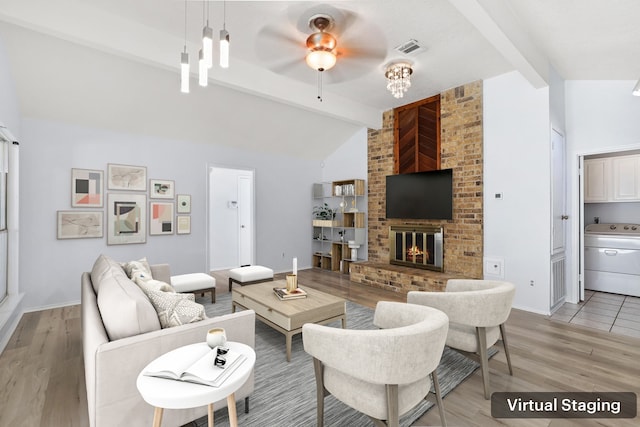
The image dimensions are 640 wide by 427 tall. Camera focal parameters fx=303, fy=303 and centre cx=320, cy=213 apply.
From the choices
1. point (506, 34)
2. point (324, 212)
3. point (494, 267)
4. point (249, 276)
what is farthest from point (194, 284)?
point (506, 34)

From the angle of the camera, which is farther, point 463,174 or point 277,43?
point 463,174

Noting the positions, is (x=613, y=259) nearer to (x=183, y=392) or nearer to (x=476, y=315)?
(x=476, y=315)

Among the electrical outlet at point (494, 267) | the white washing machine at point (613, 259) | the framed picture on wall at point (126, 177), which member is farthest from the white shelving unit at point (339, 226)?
the white washing machine at point (613, 259)

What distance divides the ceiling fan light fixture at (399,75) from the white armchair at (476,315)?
2.64m

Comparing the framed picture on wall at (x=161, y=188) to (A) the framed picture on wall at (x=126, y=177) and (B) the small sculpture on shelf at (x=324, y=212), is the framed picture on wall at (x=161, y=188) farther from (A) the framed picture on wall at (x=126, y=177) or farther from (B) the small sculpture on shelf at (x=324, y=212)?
(B) the small sculpture on shelf at (x=324, y=212)

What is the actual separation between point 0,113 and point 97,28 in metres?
1.25

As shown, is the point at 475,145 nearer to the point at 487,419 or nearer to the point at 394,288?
the point at 394,288

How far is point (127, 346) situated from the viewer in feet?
4.89

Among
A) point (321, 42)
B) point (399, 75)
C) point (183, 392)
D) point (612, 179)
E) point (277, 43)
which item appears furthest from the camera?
point (612, 179)

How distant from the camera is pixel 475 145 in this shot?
4328 mm

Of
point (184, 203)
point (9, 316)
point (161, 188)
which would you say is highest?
point (161, 188)

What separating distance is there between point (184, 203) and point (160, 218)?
1.43 ft

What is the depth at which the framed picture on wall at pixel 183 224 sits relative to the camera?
4965mm

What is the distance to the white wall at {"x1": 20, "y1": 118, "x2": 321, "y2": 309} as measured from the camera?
382 centimetres
